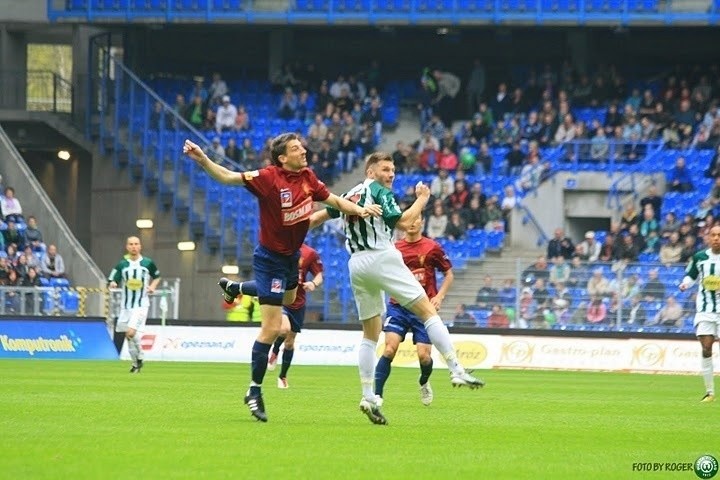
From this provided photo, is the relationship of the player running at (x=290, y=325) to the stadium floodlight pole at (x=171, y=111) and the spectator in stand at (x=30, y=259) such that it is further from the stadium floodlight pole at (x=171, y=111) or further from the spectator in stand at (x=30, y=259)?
the stadium floodlight pole at (x=171, y=111)

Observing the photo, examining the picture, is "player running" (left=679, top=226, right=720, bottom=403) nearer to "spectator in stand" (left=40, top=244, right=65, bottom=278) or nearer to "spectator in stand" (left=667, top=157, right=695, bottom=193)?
"spectator in stand" (left=667, top=157, right=695, bottom=193)

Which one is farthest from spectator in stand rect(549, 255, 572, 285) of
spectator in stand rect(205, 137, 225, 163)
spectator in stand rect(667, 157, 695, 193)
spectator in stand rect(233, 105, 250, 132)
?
spectator in stand rect(233, 105, 250, 132)

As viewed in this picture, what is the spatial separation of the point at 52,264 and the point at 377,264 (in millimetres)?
24748

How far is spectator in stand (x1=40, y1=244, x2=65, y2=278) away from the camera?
3709 centimetres

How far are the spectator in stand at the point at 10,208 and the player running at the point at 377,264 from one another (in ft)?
81.1

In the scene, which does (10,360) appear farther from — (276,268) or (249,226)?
(276,268)

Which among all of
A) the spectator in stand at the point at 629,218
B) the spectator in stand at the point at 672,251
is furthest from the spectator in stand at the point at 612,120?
the spectator in stand at the point at 672,251

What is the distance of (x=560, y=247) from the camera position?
120 feet

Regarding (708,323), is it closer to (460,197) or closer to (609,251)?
(609,251)

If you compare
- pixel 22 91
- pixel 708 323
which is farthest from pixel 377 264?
pixel 22 91

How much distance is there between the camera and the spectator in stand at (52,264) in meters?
37.1

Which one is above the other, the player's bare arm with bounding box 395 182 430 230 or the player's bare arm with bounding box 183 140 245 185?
the player's bare arm with bounding box 183 140 245 185

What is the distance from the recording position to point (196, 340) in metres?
32.7

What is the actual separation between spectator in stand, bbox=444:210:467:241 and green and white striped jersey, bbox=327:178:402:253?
954 inches
